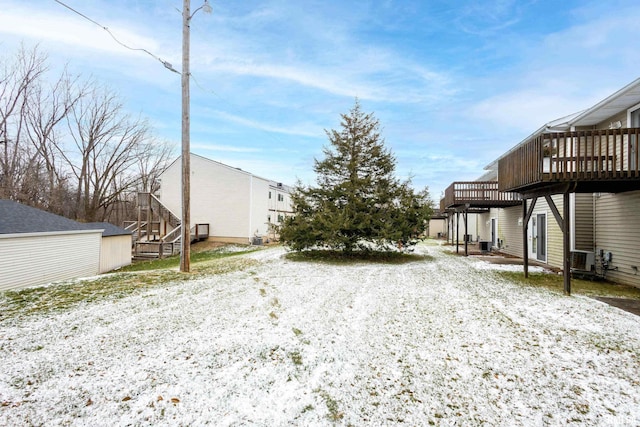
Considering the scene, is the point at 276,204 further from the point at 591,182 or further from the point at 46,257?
the point at 591,182

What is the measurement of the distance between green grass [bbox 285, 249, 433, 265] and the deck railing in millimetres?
3472

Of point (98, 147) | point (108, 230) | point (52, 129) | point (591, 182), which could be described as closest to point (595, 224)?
point (591, 182)

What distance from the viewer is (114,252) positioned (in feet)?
53.1

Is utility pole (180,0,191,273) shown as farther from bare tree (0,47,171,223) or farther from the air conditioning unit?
bare tree (0,47,171,223)

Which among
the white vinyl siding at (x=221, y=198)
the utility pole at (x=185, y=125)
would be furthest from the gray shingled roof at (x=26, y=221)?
the white vinyl siding at (x=221, y=198)

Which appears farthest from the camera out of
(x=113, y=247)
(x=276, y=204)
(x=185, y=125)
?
(x=276, y=204)

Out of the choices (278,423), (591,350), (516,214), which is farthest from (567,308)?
(516,214)

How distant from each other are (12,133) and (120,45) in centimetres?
1988

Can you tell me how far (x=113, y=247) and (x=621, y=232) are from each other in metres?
20.6

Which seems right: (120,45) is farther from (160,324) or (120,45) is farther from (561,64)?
(561,64)

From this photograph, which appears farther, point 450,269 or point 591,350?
point 450,269

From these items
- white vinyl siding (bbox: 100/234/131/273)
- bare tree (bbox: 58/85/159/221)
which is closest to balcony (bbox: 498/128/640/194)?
white vinyl siding (bbox: 100/234/131/273)

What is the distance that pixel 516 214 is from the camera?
1505 centimetres

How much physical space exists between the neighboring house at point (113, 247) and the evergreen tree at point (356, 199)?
31.0 feet
